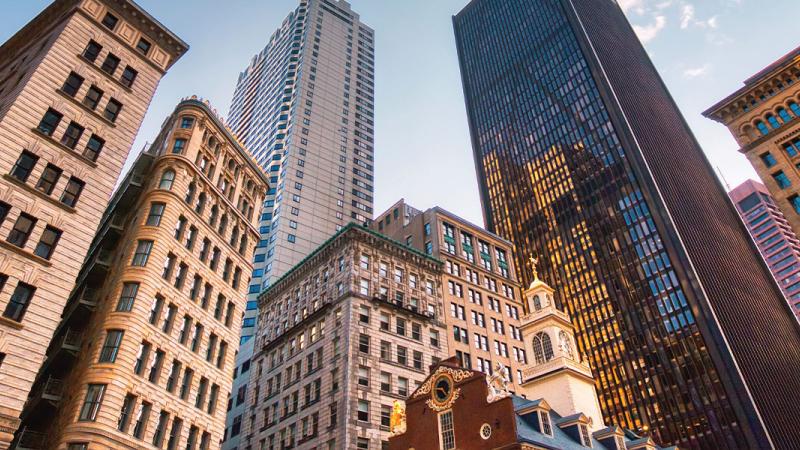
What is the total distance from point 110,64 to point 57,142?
36.3ft

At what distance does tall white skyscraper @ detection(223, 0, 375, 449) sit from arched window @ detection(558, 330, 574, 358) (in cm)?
4115

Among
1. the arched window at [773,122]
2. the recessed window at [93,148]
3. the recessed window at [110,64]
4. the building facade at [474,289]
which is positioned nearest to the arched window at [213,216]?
the recessed window at [93,148]

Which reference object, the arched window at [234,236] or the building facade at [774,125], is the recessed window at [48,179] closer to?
the arched window at [234,236]

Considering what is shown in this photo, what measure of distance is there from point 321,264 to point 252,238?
21.5m

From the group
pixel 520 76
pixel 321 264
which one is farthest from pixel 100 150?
pixel 520 76

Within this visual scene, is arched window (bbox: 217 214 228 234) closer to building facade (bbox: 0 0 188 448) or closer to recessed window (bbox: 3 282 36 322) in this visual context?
building facade (bbox: 0 0 188 448)

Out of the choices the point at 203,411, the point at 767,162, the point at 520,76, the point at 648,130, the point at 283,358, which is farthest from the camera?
the point at 520,76

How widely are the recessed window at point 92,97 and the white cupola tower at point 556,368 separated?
1759 inches

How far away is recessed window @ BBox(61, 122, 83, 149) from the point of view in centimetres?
4119

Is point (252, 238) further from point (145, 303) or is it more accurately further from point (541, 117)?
point (541, 117)

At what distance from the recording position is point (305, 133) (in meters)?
135

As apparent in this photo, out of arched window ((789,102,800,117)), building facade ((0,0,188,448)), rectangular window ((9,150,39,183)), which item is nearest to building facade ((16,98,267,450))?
building facade ((0,0,188,448))

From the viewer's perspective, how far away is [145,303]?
42.7m

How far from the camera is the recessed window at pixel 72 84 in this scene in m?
43.3
